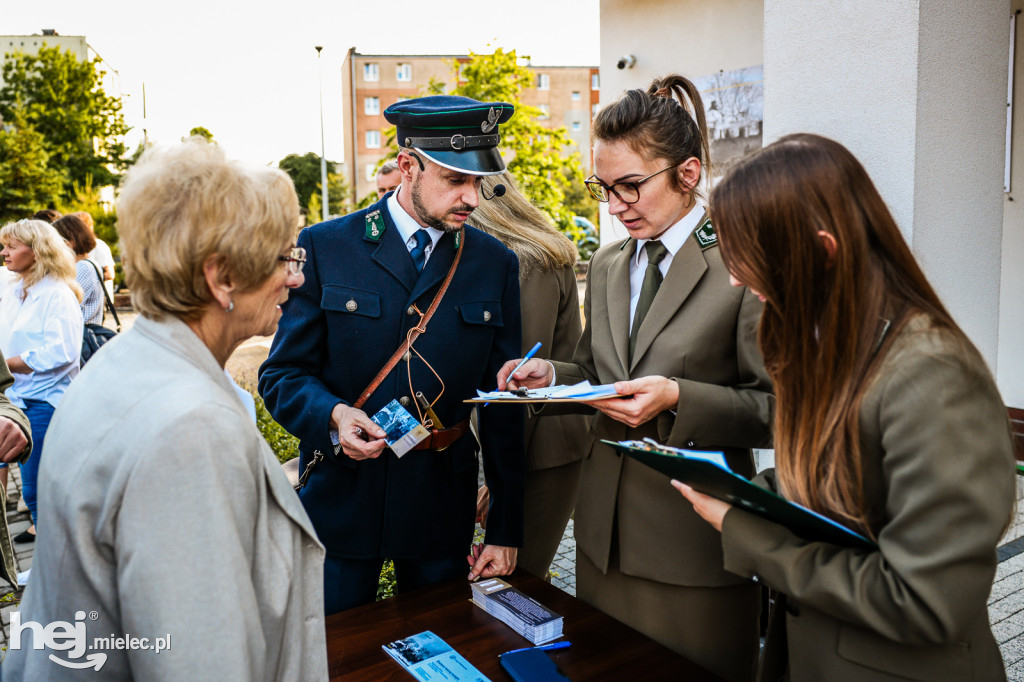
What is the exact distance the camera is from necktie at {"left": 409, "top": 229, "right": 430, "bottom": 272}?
7.77 ft

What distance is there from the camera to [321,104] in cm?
3064

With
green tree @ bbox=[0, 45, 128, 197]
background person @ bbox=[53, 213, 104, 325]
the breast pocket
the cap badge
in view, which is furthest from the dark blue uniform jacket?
green tree @ bbox=[0, 45, 128, 197]

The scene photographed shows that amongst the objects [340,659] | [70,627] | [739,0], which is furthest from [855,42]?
[739,0]

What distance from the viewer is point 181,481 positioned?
1118 millimetres

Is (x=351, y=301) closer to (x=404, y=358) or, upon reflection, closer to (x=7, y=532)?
(x=404, y=358)

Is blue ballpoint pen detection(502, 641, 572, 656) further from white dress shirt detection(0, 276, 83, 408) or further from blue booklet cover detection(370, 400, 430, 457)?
white dress shirt detection(0, 276, 83, 408)

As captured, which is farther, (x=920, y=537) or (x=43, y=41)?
(x=43, y=41)

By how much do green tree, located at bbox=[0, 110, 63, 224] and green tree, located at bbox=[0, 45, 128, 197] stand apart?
8973 mm

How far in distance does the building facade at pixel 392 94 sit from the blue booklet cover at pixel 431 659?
A: 56.9 meters

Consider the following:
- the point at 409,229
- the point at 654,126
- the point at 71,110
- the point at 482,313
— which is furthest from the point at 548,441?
the point at 71,110

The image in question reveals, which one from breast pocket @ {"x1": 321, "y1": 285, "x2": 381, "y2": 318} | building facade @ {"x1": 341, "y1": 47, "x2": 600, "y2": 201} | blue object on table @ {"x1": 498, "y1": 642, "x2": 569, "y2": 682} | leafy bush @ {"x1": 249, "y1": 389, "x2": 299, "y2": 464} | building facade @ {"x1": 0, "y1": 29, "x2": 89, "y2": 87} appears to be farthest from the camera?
building facade @ {"x1": 341, "y1": 47, "x2": 600, "y2": 201}

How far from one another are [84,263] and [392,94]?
2209 inches

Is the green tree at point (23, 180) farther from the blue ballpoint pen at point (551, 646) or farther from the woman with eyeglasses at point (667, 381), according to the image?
the blue ballpoint pen at point (551, 646)

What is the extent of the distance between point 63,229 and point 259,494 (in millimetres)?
6017
